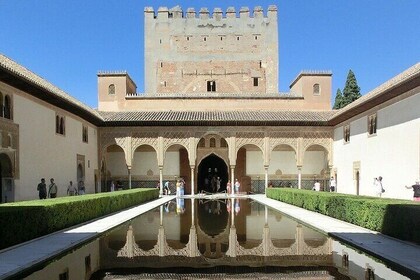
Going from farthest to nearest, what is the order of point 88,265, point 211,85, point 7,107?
point 211,85 < point 7,107 < point 88,265

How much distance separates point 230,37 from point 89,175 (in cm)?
1984

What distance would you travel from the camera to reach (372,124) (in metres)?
19.6

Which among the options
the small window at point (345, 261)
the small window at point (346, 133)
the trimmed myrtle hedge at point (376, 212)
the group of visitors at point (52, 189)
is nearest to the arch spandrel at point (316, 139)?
the small window at point (346, 133)

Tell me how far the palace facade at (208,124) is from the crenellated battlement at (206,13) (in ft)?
0.34

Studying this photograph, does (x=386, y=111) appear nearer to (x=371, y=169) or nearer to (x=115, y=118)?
(x=371, y=169)

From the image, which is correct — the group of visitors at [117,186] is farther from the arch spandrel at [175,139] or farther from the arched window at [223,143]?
the arched window at [223,143]

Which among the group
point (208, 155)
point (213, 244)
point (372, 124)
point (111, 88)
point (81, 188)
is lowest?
point (81, 188)

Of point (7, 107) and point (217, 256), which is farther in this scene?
point (7, 107)

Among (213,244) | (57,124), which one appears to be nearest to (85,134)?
(57,124)

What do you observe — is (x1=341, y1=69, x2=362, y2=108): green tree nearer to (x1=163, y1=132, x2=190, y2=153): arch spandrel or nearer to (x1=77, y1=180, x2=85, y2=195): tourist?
(x1=163, y1=132, x2=190, y2=153): arch spandrel

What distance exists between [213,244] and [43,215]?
3.89 metres

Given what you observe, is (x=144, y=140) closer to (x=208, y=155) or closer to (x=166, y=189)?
(x=166, y=189)

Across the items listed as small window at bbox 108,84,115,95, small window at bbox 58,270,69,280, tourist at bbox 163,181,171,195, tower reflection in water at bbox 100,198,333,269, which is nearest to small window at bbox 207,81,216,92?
small window at bbox 108,84,115,95

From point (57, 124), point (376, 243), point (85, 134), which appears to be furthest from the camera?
point (85, 134)
